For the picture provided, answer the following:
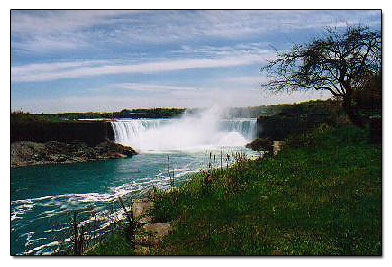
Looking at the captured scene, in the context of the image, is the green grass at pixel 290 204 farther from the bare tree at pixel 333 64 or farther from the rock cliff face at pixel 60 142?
the rock cliff face at pixel 60 142

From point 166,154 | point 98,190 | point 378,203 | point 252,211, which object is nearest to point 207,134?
point 166,154

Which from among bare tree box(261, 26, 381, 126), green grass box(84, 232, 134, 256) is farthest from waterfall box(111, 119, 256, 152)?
green grass box(84, 232, 134, 256)

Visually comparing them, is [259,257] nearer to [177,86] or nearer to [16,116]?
[177,86]

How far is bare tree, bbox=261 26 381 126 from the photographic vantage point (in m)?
4.98

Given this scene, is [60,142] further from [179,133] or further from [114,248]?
[179,133]

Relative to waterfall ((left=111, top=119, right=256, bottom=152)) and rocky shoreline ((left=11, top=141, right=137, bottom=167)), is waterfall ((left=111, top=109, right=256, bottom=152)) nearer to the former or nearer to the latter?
waterfall ((left=111, top=119, right=256, bottom=152))

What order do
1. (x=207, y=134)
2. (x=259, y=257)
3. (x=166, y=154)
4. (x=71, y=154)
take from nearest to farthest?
(x=259, y=257)
(x=71, y=154)
(x=166, y=154)
(x=207, y=134)

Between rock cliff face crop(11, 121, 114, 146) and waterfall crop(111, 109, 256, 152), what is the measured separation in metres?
0.28

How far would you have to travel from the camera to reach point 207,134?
761 cm

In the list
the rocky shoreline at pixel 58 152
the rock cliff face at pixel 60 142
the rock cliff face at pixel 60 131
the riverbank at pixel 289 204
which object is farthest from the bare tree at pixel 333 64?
the rocky shoreline at pixel 58 152

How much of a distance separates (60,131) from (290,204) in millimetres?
3354

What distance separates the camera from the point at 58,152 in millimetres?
5418

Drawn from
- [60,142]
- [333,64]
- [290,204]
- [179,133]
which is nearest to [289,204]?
[290,204]

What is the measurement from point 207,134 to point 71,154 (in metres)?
3.05
